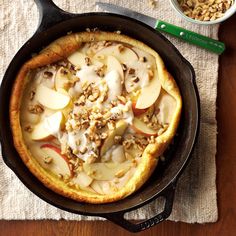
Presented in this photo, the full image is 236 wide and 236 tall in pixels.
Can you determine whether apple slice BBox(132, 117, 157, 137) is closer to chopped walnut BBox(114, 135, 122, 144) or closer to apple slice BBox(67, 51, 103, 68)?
chopped walnut BBox(114, 135, 122, 144)

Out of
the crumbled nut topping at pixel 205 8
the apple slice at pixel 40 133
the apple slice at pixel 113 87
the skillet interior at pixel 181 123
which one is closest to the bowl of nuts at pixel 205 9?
the crumbled nut topping at pixel 205 8

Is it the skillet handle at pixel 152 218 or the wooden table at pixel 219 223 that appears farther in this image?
the wooden table at pixel 219 223

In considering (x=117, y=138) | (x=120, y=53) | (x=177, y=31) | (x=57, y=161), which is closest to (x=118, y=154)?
(x=117, y=138)

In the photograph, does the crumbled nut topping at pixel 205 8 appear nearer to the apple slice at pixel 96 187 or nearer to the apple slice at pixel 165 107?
the apple slice at pixel 165 107

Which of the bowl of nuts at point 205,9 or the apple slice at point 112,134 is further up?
the bowl of nuts at point 205,9

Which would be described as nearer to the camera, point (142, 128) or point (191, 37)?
point (142, 128)

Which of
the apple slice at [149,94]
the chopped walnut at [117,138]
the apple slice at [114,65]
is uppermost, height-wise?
the apple slice at [114,65]

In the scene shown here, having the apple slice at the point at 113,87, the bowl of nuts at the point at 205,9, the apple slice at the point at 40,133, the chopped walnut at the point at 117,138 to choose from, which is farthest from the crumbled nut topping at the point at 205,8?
the apple slice at the point at 40,133

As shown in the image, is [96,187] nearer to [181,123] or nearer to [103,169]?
[103,169]

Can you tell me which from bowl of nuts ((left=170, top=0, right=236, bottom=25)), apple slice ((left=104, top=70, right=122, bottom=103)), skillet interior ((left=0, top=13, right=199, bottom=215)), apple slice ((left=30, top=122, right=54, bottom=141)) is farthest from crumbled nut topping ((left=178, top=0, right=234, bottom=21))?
apple slice ((left=30, top=122, right=54, bottom=141))
